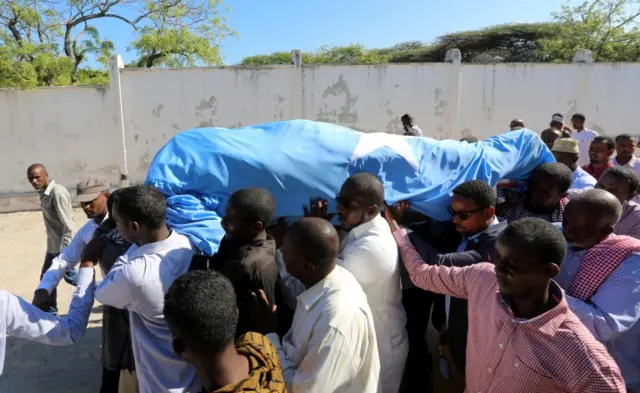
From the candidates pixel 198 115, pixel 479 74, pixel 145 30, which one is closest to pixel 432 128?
pixel 479 74

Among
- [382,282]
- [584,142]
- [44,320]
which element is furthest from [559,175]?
[584,142]

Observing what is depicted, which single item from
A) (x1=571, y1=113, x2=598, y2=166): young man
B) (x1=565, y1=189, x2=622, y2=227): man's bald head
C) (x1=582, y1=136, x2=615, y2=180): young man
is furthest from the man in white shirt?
(x1=571, y1=113, x2=598, y2=166): young man

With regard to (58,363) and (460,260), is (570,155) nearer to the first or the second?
(460,260)

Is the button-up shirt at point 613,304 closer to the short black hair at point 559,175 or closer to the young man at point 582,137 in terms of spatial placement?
the short black hair at point 559,175

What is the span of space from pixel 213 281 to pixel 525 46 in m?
21.2

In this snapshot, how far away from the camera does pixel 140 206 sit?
1.79 metres

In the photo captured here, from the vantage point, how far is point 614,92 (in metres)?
9.96

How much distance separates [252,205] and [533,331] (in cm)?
109

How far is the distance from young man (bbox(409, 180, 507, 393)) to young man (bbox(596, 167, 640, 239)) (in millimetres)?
767

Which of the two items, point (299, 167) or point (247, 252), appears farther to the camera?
point (299, 167)

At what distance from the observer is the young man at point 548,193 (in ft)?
7.99

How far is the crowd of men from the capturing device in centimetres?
130

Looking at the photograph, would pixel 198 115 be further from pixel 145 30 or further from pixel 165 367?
pixel 165 367

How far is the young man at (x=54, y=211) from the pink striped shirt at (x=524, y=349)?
3351mm
